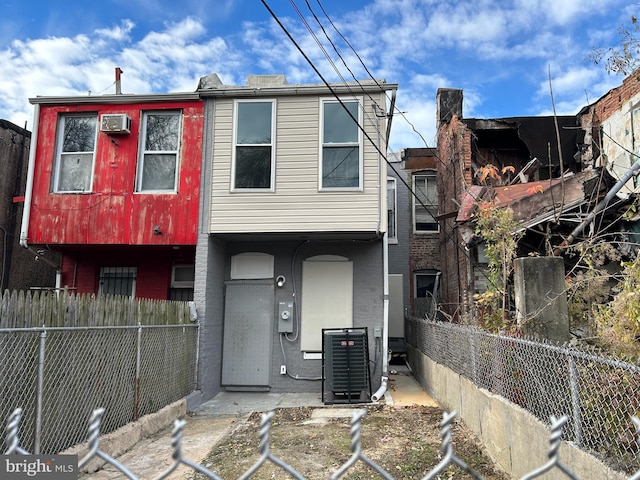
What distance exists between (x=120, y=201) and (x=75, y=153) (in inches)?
60.5

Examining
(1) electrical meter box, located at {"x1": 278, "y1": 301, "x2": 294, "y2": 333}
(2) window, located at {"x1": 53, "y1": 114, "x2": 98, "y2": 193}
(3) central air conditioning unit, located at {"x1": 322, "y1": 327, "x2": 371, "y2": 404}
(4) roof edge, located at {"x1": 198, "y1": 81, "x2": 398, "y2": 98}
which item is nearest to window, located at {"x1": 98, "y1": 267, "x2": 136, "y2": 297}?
(2) window, located at {"x1": 53, "y1": 114, "x2": 98, "y2": 193}

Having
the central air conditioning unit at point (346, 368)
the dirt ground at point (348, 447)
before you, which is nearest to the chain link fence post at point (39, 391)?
the dirt ground at point (348, 447)

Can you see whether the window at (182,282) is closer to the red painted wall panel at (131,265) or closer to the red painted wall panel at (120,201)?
the red painted wall panel at (131,265)

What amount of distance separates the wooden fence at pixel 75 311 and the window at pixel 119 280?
354 centimetres

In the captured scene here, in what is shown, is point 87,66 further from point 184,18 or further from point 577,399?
point 577,399

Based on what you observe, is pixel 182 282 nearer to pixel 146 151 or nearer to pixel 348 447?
pixel 146 151

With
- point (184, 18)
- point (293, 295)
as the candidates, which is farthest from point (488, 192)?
point (184, 18)

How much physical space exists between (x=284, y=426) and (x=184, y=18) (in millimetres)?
6895

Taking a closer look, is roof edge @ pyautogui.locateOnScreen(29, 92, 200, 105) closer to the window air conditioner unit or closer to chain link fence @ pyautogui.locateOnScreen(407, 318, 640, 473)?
the window air conditioner unit

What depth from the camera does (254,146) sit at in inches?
366

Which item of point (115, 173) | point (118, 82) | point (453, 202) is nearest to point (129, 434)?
point (115, 173)

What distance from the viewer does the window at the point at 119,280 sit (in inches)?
413

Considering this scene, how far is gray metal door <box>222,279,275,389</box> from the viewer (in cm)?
952

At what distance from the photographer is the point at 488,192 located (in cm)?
868
